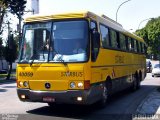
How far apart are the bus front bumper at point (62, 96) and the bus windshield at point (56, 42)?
94 cm

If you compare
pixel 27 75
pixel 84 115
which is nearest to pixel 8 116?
pixel 27 75

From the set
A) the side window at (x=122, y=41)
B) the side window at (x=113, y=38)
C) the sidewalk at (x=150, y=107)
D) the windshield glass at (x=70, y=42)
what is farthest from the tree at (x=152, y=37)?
the windshield glass at (x=70, y=42)

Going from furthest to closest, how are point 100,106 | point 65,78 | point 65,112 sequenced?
point 100,106 → point 65,112 → point 65,78

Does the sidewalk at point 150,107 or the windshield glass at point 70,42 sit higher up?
the windshield glass at point 70,42

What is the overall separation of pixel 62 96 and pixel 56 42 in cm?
166

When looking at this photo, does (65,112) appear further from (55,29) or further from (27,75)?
(55,29)

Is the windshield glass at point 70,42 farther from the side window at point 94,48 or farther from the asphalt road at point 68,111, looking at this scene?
the asphalt road at point 68,111

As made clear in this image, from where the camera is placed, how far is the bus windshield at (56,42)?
1202 cm

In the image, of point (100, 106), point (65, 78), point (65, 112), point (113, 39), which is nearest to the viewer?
point (65, 78)

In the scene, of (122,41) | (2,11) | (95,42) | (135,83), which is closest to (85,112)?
(95,42)

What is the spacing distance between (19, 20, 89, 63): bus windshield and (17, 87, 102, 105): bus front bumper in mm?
940

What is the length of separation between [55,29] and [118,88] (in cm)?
512

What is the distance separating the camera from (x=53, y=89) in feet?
39.5

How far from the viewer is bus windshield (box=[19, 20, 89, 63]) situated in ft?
39.4
